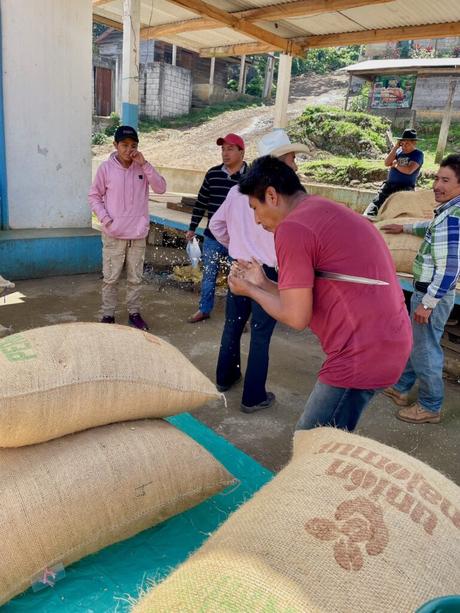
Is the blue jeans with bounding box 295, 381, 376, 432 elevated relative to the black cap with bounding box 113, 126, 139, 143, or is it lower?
lower

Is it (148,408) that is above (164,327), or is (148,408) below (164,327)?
above

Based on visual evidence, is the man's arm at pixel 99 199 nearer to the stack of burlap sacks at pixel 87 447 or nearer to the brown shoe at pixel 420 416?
the stack of burlap sacks at pixel 87 447

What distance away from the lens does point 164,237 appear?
7387mm

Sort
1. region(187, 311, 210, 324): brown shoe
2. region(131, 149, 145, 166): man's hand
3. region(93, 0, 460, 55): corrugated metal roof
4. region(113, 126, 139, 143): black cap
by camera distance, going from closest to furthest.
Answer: region(113, 126, 139, 143): black cap → region(131, 149, 145, 166): man's hand → region(187, 311, 210, 324): brown shoe → region(93, 0, 460, 55): corrugated metal roof

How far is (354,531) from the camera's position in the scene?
3.18 ft

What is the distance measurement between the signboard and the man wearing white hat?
17.2 m

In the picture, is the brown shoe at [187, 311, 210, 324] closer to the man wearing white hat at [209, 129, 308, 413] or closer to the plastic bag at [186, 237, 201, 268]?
the plastic bag at [186, 237, 201, 268]

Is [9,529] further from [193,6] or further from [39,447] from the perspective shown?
[193,6]

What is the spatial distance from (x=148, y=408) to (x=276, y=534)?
73 centimetres

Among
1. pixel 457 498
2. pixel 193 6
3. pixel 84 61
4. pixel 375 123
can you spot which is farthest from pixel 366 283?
pixel 375 123

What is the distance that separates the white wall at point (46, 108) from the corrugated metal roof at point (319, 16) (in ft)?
4.85

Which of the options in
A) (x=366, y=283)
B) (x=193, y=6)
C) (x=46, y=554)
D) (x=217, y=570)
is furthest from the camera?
(x=193, y=6)

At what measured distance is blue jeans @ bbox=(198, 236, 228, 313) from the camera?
4.46 m

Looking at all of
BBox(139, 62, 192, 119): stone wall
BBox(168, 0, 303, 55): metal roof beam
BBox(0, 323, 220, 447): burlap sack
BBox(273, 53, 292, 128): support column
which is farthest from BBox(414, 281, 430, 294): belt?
BBox(139, 62, 192, 119): stone wall
